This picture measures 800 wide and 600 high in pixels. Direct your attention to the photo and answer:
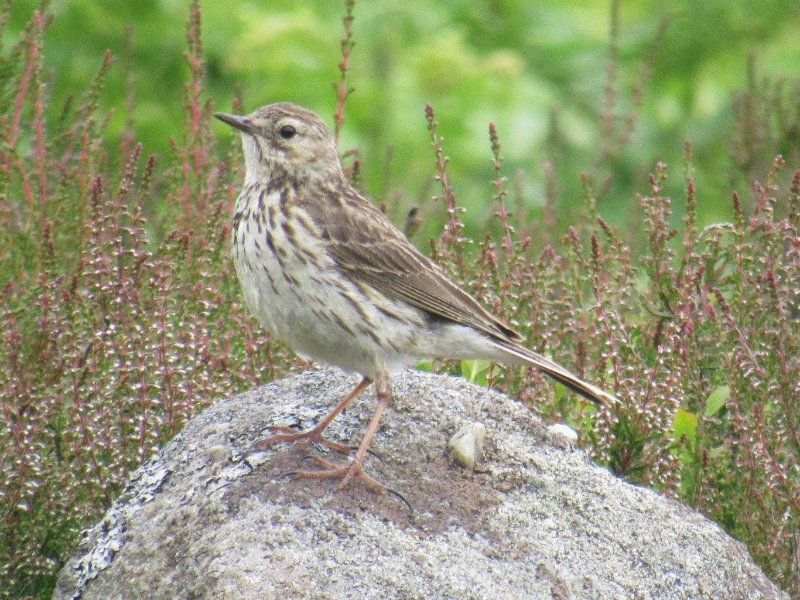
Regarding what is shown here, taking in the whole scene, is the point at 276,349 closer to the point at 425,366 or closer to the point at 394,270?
the point at 425,366

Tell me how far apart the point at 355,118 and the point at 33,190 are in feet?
12.0

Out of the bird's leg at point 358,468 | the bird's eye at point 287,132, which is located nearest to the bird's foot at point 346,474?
the bird's leg at point 358,468

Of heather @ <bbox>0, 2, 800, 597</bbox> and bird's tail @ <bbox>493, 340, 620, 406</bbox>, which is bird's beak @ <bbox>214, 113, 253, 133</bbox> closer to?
heather @ <bbox>0, 2, 800, 597</bbox>

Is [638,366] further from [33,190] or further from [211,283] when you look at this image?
[33,190]

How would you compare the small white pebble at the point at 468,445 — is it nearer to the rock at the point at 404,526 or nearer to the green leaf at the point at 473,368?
the rock at the point at 404,526

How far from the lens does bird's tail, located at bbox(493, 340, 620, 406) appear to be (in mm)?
4660

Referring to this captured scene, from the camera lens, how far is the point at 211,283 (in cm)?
533

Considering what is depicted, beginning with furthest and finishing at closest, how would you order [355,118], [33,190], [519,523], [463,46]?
1. [463,46]
2. [355,118]
3. [33,190]
4. [519,523]

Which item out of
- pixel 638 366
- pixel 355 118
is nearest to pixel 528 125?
pixel 355 118

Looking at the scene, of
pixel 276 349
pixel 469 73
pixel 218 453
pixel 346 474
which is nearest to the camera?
pixel 346 474

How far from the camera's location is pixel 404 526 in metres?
3.87

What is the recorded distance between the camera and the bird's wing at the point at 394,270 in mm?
4848

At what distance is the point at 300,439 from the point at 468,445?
0.54 meters

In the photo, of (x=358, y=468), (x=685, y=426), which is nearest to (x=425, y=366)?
(x=685, y=426)
